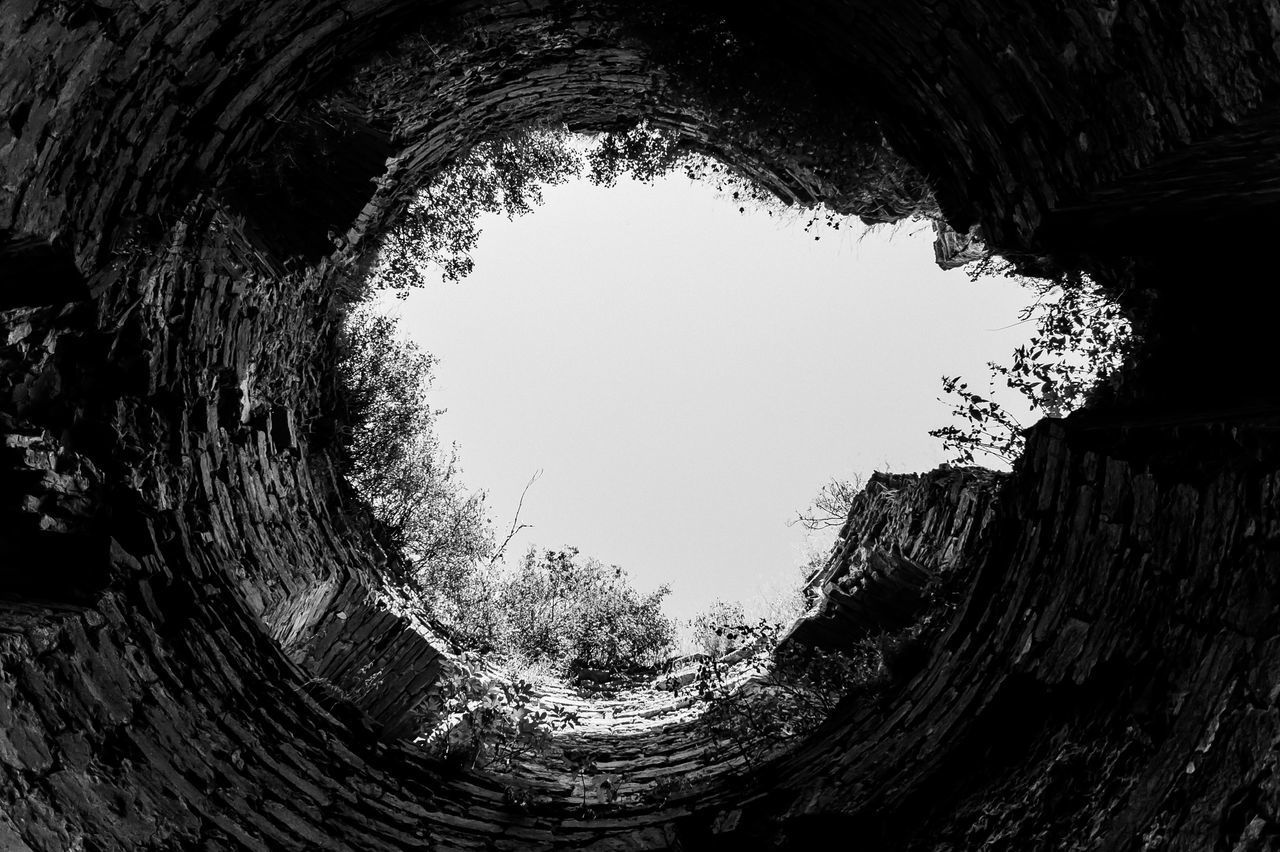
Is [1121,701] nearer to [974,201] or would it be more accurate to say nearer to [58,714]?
[974,201]

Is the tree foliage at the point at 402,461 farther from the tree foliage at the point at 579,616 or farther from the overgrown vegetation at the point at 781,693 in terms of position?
the overgrown vegetation at the point at 781,693

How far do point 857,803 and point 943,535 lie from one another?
321 centimetres

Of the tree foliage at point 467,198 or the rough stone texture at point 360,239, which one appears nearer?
the rough stone texture at point 360,239

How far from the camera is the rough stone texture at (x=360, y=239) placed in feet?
10.3

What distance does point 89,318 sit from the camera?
14.6 feet

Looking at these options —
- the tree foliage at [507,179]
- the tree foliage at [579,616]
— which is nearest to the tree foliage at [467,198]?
the tree foliage at [507,179]

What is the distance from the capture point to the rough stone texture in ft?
10.3

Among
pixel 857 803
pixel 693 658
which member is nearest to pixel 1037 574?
pixel 857 803

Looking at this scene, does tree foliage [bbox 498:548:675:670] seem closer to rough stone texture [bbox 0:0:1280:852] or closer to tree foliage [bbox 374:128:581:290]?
rough stone texture [bbox 0:0:1280:852]

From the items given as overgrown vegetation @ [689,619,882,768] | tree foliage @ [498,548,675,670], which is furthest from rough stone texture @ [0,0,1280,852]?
tree foliage @ [498,548,675,670]

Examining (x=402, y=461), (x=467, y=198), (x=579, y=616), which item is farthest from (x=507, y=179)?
(x=579, y=616)

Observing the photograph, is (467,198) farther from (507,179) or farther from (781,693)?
(781,693)

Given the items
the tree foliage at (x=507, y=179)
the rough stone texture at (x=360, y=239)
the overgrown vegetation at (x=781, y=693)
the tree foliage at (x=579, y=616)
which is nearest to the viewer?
the rough stone texture at (x=360, y=239)

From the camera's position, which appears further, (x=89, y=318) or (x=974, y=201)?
(x=974, y=201)
